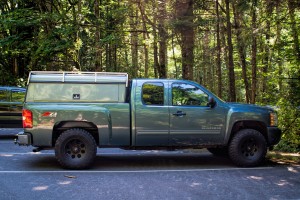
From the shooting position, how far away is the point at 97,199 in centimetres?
602

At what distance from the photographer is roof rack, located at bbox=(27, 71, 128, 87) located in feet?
27.6

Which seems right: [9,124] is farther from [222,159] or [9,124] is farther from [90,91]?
[222,159]

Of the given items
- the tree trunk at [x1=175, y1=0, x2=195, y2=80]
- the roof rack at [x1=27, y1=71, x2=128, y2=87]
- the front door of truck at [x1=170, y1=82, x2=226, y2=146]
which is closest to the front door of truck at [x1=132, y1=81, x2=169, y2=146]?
the front door of truck at [x1=170, y1=82, x2=226, y2=146]

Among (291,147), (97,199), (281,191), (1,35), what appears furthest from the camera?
(1,35)

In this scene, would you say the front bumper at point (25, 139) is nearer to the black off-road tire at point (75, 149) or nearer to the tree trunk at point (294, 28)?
the black off-road tire at point (75, 149)

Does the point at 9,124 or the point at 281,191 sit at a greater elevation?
the point at 9,124

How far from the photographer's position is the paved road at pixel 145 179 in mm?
6375

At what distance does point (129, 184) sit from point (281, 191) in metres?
2.79

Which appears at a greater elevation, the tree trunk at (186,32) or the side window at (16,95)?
the tree trunk at (186,32)

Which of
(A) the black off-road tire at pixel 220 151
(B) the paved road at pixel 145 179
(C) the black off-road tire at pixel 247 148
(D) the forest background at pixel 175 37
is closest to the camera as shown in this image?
(B) the paved road at pixel 145 179

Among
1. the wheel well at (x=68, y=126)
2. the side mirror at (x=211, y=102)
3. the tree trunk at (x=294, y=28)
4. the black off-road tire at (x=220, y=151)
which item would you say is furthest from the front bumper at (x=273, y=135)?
the wheel well at (x=68, y=126)

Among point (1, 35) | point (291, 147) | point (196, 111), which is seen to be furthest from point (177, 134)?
point (1, 35)

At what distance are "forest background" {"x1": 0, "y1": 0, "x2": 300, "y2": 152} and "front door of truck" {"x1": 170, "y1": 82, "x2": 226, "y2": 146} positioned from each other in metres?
3.27

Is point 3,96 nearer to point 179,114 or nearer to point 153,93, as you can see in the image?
point 153,93
